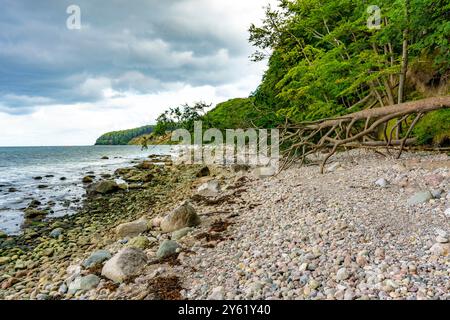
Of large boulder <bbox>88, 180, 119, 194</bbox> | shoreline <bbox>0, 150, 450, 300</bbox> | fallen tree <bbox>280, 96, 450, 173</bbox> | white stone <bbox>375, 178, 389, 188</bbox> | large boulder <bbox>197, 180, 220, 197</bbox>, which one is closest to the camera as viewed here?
shoreline <bbox>0, 150, 450, 300</bbox>

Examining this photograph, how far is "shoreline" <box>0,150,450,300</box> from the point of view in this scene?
11.7 ft

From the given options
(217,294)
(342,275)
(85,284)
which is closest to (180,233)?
(85,284)

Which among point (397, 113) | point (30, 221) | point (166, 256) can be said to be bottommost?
point (30, 221)

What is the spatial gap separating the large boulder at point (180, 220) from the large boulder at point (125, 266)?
1748 millimetres

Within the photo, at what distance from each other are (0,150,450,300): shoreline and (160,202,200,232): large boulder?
226 mm

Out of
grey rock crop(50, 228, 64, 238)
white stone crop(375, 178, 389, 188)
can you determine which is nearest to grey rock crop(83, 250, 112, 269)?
grey rock crop(50, 228, 64, 238)

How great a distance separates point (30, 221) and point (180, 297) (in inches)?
411

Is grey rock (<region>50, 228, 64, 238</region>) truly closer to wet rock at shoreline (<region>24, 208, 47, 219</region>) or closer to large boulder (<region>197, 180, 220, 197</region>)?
wet rock at shoreline (<region>24, 208, 47, 219</region>)

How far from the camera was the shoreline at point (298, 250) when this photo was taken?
3.56 metres

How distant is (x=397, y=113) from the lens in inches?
355

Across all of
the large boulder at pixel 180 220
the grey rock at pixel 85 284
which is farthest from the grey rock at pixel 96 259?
the large boulder at pixel 180 220
